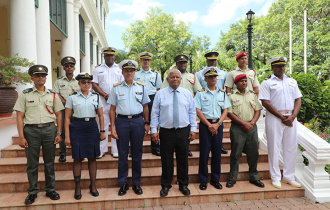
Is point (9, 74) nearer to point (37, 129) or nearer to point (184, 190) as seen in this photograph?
point (37, 129)

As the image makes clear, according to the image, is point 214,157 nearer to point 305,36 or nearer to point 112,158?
point 112,158

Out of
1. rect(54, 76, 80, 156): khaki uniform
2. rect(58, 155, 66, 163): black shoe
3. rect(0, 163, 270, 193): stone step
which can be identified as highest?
rect(54, 76, 80, 156): khaki uniform

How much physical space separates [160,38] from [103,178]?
26.6 meters

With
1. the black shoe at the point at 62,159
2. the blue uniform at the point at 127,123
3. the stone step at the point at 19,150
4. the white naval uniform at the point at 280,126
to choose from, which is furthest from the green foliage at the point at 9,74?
the white naval uniform at the point at 280,126

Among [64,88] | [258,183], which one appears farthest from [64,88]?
[258,183]

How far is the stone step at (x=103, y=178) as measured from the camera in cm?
397

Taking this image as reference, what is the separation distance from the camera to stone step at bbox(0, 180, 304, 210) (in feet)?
11.8

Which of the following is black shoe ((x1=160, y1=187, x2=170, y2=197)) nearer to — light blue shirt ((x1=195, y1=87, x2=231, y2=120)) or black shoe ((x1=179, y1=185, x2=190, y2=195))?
black shoe ((x1=179, y1=185, x2=190, y2=195))

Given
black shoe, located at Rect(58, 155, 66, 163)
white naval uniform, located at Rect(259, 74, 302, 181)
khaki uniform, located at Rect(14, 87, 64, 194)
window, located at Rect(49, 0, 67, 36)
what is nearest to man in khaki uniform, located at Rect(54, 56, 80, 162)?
black shoe, located at Rect(58, 155, 66, 163)

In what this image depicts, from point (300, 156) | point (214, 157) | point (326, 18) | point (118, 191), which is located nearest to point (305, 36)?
point (326, 18)

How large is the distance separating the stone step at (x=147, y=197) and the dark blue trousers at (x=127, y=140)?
326 millimetres

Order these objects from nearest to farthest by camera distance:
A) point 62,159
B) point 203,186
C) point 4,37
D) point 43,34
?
point 203,186 → point 62,159 → point 43,34 → point 4,37

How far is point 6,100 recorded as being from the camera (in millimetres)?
4723

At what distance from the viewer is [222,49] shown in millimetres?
29688
